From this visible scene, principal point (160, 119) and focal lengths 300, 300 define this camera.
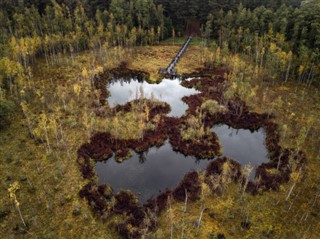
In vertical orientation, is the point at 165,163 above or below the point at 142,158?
below

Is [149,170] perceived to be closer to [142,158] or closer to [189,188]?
[142,158]

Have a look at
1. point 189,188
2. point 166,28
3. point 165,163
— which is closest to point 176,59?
point 166,28

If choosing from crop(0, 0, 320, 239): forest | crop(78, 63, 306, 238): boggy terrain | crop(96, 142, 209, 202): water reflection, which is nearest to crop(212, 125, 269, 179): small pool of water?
crop(0, 0, 320, 239): forest

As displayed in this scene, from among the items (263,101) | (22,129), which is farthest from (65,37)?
(263,101)

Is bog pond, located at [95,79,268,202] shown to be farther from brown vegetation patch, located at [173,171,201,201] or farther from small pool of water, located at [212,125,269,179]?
brown vegetation patch, located at [173,171,201,201]

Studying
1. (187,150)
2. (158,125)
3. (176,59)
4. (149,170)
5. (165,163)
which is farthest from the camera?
(176,59)

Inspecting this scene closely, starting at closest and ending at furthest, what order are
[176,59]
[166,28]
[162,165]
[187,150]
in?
[162,165] → [187,150] → [176,59] → [166,28]

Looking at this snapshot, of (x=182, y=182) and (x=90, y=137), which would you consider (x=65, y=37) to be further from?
(x=182, y=182)
